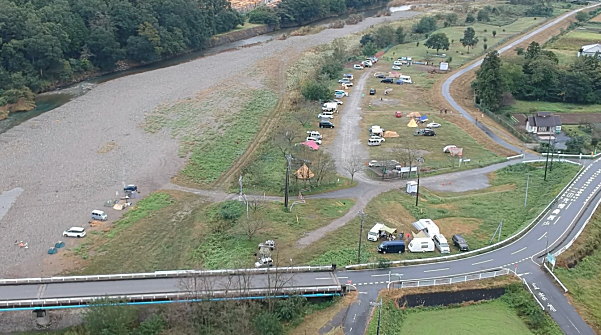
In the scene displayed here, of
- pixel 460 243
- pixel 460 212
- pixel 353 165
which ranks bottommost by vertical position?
pixel 460 212

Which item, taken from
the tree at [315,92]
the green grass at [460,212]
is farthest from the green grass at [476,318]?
the tree at [315,92]

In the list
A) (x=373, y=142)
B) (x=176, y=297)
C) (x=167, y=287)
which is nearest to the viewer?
(x=176, y=297)

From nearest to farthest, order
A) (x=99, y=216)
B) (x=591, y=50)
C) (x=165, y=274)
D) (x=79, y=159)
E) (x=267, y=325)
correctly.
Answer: (x=267, y=325), (x=165, y=274), (x=99, y=216), (x=79, y=159), (x=591, y=50)

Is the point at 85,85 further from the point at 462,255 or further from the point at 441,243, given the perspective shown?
the point at 462,255

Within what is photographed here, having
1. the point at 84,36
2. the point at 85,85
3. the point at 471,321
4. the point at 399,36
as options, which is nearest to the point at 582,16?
the point at 399,36

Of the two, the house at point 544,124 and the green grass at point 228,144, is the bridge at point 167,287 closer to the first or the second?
the green grass at point 228,144

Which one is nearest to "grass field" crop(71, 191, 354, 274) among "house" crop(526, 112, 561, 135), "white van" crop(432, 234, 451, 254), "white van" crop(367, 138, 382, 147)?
"white van" crop(432, 234, 451, 254)
